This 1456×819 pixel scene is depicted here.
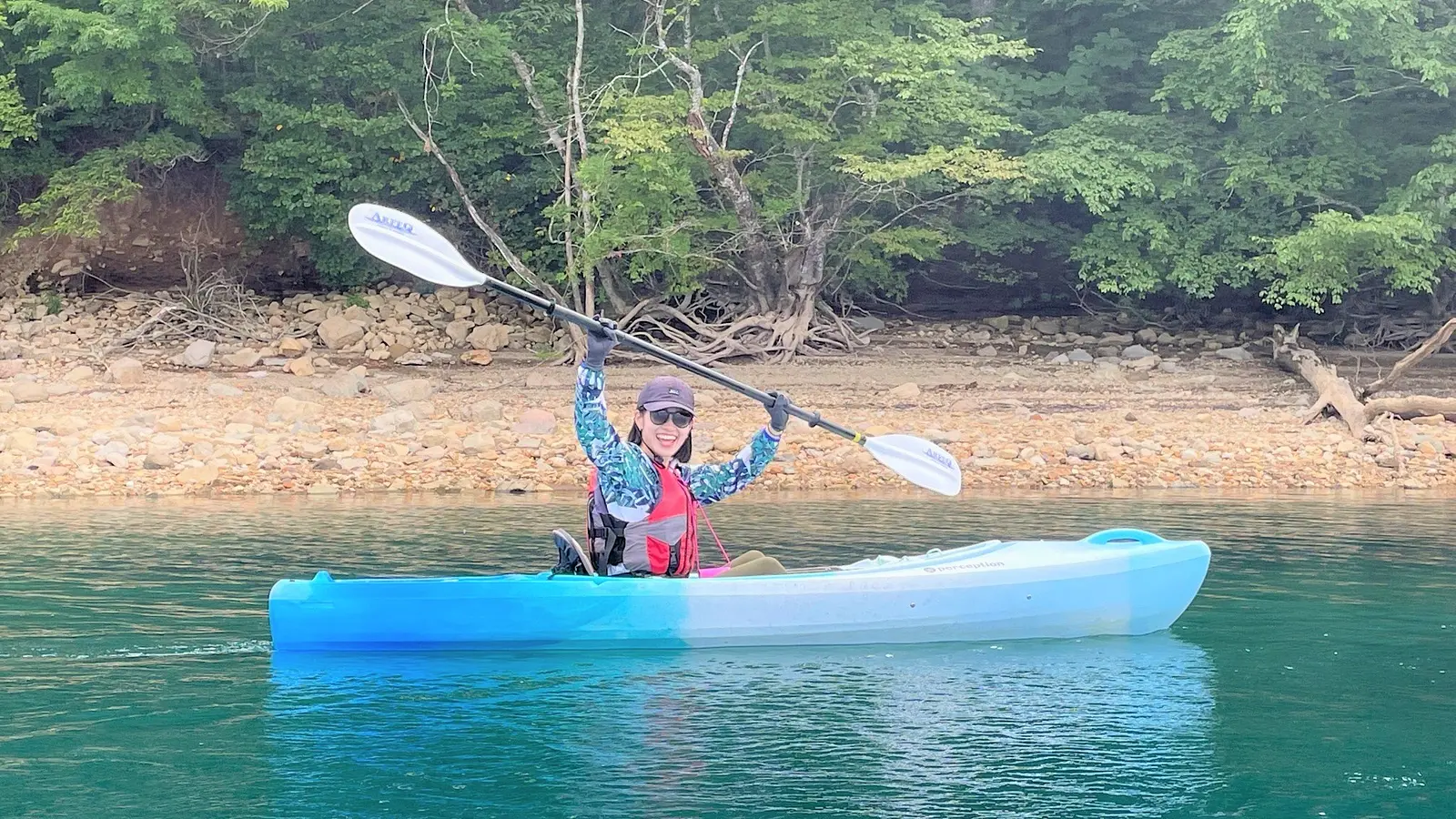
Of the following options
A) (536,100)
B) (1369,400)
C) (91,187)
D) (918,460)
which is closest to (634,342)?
(918,460)

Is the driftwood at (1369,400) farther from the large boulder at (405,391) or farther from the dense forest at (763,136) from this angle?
the large boulder at (405,391)

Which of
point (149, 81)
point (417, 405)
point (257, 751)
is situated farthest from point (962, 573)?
point (149, 81)

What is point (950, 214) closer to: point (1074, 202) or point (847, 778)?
point (1074, 202)

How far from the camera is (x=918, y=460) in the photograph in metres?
7.09

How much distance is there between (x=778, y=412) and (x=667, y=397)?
0.60 metres

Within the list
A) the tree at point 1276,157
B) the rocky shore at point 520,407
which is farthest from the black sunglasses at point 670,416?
the tree at point 1276,157

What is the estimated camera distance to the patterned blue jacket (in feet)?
17.5

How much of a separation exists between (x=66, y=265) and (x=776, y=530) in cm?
1135

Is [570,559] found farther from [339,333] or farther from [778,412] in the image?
[339,333]

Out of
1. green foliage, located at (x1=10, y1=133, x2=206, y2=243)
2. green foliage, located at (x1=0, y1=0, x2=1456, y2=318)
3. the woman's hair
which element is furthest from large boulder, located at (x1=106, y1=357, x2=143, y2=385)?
the woman's hair

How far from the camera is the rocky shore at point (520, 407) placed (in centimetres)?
1145

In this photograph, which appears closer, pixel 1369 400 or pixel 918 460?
pixel 918 460

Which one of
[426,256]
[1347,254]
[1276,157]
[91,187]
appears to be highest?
[1276,157]

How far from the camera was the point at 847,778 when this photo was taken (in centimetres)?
423
